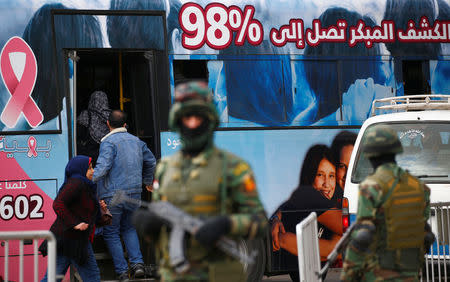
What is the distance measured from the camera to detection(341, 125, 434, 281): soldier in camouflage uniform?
18.8 ft

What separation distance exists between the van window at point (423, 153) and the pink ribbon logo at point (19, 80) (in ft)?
11.7

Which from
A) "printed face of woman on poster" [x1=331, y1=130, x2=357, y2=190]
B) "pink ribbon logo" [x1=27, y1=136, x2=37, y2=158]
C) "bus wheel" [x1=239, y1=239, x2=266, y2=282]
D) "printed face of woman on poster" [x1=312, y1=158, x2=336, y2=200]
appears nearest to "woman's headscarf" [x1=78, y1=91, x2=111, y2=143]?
"pink ribbon logo" [x1=27, y1=136, x2=37, y2=158]

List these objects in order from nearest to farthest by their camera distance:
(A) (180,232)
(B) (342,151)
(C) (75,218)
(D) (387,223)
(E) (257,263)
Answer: (A) (180,232) < (D) (387,223) < (C) (75,218) < (E) (257,263) < (B) (342,151)

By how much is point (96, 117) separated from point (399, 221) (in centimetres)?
586

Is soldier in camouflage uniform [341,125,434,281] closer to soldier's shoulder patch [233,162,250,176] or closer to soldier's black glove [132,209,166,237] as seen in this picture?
soldier's shoulder patch [233,162,250,176]

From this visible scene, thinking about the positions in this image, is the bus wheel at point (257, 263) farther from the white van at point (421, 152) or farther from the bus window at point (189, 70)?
the bus window at point (189, 70)

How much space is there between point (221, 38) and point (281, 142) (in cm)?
141

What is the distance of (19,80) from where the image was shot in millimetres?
9289

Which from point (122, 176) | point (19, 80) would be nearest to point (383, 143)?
point (122, 176)

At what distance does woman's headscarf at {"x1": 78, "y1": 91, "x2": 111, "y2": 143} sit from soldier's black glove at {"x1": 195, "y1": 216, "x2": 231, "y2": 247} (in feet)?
22.5

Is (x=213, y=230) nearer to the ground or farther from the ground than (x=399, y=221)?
farther from the ground

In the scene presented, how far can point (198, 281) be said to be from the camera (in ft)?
14.5

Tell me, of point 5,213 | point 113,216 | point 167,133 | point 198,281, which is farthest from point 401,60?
point 198,281

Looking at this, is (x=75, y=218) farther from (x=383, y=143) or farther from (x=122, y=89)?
(x=383, y=143)
